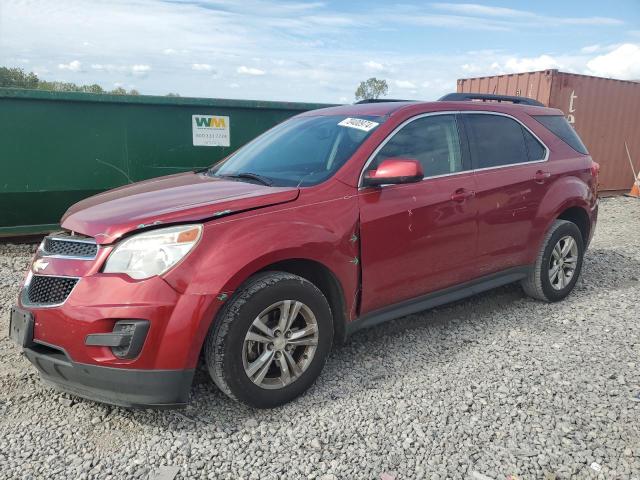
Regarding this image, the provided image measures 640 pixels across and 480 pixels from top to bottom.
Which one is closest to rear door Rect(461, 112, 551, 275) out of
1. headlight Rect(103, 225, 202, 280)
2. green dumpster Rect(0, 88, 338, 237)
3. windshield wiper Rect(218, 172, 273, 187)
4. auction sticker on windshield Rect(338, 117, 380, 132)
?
auction sticker on windshield Rect(338, 117, 380, 132)

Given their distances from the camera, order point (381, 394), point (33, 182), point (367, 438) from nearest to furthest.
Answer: point (367, 438) < point (381, 394) < point (33, 182)

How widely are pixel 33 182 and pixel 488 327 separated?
4.98m

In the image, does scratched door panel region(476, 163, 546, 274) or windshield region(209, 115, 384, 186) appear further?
scratched door panel region(476, 163, 546, 274)

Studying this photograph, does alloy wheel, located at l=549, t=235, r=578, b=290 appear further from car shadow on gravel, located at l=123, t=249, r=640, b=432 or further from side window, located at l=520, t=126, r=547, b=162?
side window, located at l=520, t=126, r=547, b=162

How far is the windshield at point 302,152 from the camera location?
3.27 metres

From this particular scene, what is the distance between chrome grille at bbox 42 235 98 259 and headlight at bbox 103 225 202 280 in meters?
0.16

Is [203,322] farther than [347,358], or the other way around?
[347,358]

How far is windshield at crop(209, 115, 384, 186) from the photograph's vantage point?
3271 millimetres

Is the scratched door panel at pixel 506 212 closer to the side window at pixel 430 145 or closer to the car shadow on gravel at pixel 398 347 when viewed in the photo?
the side window at pixel 430 145

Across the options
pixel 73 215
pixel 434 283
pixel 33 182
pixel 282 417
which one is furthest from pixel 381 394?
pixel 33 182

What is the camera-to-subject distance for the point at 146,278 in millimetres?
2486

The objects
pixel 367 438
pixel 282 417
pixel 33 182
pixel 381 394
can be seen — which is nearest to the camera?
pixel 367 438

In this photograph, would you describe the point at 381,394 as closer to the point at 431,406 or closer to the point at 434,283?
the point at 431,406

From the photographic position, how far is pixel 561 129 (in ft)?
15.5
